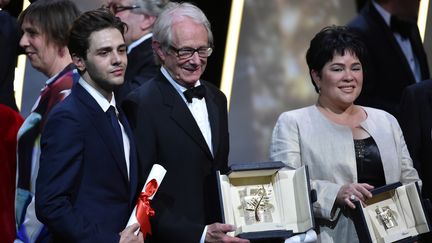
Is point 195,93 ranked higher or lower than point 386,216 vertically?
higher

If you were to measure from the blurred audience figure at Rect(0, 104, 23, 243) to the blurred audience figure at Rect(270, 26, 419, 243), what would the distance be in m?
1.15

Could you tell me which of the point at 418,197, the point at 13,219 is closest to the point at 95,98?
the point at 13,219

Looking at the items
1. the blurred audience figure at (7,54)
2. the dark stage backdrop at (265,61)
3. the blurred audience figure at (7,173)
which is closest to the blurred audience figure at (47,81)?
the blurred audience figure at (7,173)

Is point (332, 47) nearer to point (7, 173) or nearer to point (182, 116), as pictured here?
point (182, 116)

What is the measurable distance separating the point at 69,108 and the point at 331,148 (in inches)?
52.5

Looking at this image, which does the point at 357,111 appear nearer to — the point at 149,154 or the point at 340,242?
the point at 340,242

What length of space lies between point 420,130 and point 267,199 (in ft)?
4.08

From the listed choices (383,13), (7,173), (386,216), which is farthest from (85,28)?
(383,13)

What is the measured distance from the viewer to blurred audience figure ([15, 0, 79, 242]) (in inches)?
149

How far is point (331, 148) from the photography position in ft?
13.4

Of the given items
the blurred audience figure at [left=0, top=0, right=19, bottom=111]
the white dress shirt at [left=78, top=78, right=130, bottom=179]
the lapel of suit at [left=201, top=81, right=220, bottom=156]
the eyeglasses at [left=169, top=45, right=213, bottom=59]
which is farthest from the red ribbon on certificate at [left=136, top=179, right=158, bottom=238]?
the blurred audience figure at [left=0, top=0, right=19, bottom=111]

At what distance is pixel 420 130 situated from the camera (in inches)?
181

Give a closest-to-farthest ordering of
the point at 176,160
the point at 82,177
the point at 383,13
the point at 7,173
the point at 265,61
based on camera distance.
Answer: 1. the point at 82,177
2. the point at 176,160
3. the point at 7,173
4. the point at 265,61
5. the point at 383,13

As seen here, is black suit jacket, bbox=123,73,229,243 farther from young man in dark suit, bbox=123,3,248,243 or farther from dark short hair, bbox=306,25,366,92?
dark short hair, bbox=306,25,366,92
